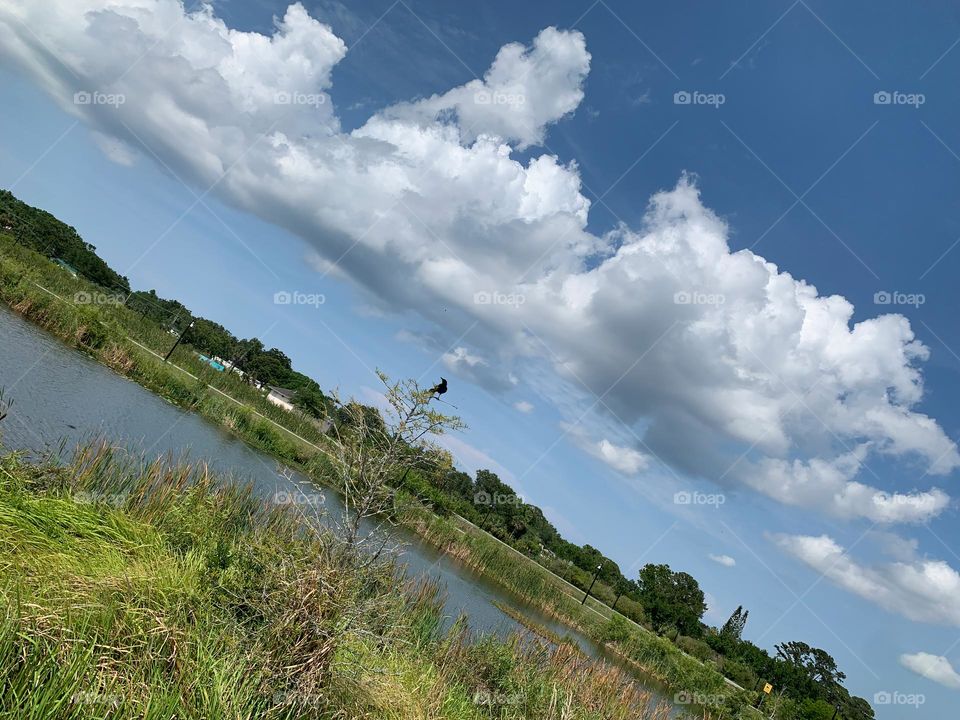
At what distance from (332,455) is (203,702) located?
3016 mm

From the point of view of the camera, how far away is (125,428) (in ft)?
59.1

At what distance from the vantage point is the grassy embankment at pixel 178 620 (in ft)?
15.5

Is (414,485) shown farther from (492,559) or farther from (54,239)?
(54,239)

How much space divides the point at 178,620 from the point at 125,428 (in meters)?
14.2

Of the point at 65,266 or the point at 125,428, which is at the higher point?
the point at 65,266

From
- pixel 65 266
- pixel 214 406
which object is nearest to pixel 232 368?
pixel 214 406

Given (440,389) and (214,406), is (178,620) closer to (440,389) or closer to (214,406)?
(440,389)

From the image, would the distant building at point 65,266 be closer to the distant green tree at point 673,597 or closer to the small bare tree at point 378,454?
the small bare tree at point 378,454

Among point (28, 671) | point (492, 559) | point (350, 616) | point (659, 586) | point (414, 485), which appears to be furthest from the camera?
point (659, 586)

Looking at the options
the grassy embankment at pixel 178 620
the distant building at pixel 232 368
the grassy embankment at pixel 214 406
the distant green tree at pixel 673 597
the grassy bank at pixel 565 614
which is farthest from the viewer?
the distant green tree at pixel 673 597

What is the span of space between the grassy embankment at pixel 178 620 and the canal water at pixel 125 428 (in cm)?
260

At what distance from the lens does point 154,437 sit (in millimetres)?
19281

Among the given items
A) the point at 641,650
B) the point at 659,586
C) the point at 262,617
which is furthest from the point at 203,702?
the point at 659,586

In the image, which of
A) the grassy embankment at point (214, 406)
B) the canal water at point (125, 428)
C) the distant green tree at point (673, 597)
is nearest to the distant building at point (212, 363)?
the grassy embankment at point (214, 406)
